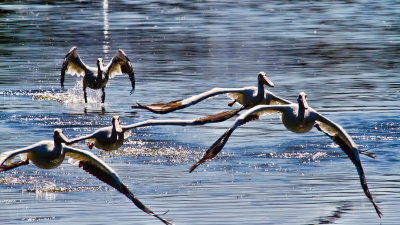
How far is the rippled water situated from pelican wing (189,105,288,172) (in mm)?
1168

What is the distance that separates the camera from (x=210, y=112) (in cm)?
2122

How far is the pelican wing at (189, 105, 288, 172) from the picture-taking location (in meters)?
12.0

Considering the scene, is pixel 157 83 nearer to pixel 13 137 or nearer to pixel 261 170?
pixel 13 137

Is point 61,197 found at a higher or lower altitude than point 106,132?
lower

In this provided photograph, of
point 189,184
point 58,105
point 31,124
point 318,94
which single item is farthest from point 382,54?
point 189,184

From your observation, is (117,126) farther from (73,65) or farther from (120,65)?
(120,65)

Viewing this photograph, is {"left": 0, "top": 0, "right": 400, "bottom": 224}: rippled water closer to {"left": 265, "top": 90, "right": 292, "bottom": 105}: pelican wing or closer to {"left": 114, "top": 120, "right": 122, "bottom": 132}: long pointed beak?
{"left": 114, "top": 120, "right": 122, "bottom": 132}: long pointed beak

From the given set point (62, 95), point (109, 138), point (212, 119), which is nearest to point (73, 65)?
point (62, 95)

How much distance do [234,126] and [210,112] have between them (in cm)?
887

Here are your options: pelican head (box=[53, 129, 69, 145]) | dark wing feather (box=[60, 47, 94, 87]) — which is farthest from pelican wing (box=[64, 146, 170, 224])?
dark wing feather (box=[60, 47, 94, 87])

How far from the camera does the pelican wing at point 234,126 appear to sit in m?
12.0

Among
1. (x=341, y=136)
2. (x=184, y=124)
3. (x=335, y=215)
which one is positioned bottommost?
(x=335, y=215)

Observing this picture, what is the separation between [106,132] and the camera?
A: 14.6 m

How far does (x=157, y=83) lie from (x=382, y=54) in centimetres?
929
